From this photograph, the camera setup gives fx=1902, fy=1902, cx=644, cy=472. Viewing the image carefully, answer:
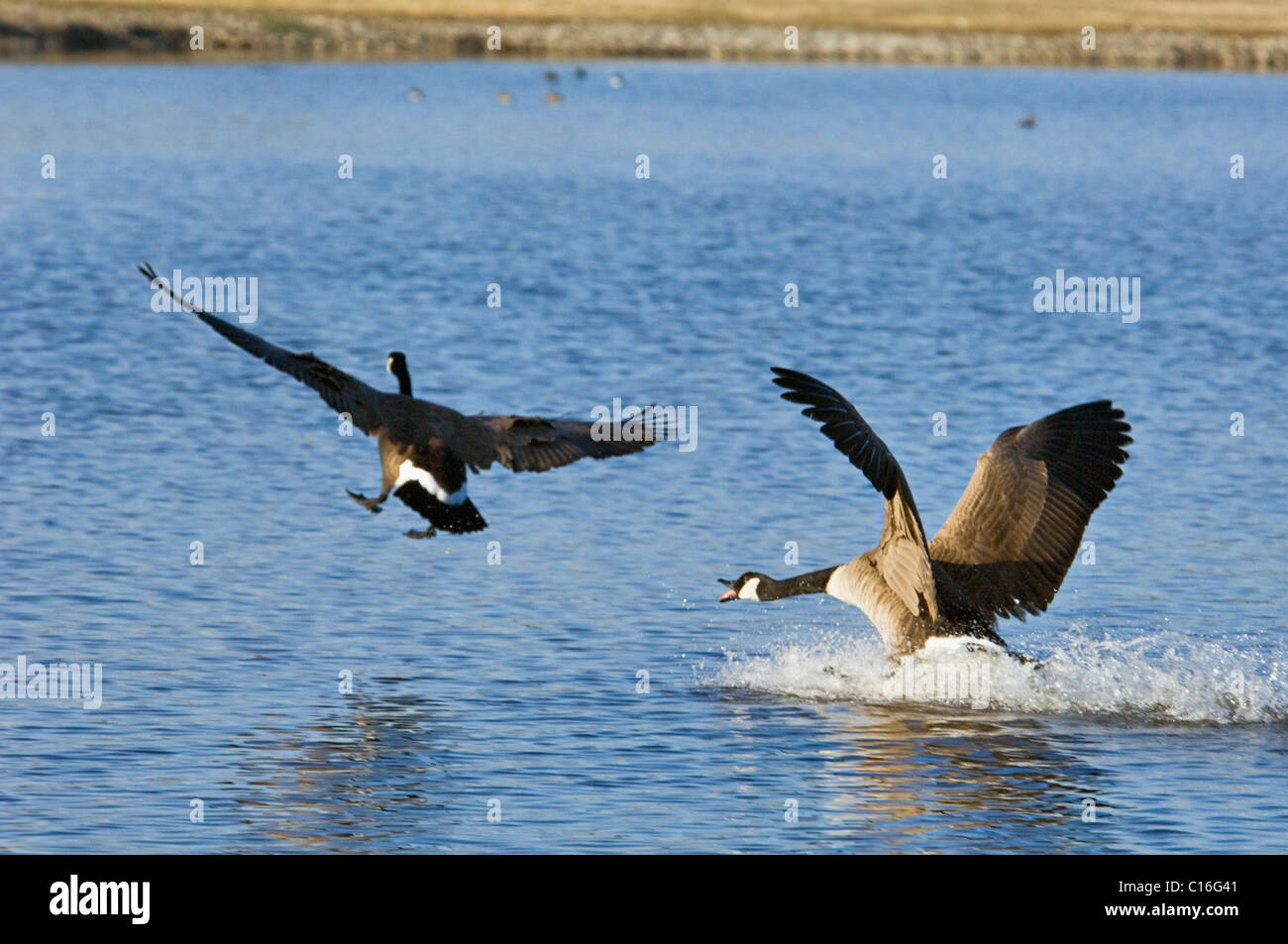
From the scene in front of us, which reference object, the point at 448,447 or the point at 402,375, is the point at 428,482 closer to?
the point at 448,447

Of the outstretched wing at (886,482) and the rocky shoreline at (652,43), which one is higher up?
the rocky shoreline at (652,43)

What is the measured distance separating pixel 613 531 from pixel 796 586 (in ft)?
13.3

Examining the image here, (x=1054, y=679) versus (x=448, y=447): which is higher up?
(x=448, y=447)

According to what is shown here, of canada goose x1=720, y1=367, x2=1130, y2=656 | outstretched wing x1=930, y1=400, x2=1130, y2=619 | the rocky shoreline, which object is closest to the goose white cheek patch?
canada goose x1=720, y1=367, x2=1130, y2=656

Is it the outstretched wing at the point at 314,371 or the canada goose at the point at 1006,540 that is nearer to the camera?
the outstretched wing at the point at 314,371

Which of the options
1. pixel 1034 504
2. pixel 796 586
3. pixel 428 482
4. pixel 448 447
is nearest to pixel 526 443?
pixel 448 447

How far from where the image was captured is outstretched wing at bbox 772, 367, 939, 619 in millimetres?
10648

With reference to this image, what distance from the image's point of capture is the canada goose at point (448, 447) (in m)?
12.2

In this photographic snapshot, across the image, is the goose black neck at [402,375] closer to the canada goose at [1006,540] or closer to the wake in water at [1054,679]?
the wake in water at [1054,679]

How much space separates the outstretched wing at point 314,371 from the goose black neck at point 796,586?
2790 millimetres

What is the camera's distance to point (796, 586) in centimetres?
1272

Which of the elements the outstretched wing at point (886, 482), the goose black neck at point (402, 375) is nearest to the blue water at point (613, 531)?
the outstretched wing at point (886, 482)

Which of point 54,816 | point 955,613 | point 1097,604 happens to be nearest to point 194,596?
point 54,816

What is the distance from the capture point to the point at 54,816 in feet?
32.7
